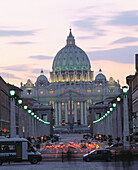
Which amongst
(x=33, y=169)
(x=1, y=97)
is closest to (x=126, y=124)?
(x=33, y=169)

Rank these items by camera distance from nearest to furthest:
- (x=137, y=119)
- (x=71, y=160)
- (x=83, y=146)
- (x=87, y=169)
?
(x=87, y=169) → (x=71, y=160) → (x=83, y=146) → (x=137, y=119)

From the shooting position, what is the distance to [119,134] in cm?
8019

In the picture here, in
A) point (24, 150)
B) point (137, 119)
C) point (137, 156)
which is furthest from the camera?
point (137, 119)

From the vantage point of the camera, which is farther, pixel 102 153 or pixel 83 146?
pixel 83 146

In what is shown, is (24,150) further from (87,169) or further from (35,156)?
(87,169)

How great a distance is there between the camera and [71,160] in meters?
55.5

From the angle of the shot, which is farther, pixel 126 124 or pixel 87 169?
pixel 126 124

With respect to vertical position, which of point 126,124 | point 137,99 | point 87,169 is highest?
point 137,99

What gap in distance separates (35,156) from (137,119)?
64.7m

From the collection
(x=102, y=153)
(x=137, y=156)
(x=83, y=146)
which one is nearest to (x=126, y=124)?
(x=102, y=153)

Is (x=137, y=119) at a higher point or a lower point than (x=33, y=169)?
higher

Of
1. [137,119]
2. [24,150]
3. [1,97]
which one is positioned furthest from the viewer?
[137,119]

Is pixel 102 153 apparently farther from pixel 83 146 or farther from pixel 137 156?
pixel 83 146

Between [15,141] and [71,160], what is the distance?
6.08 meters
